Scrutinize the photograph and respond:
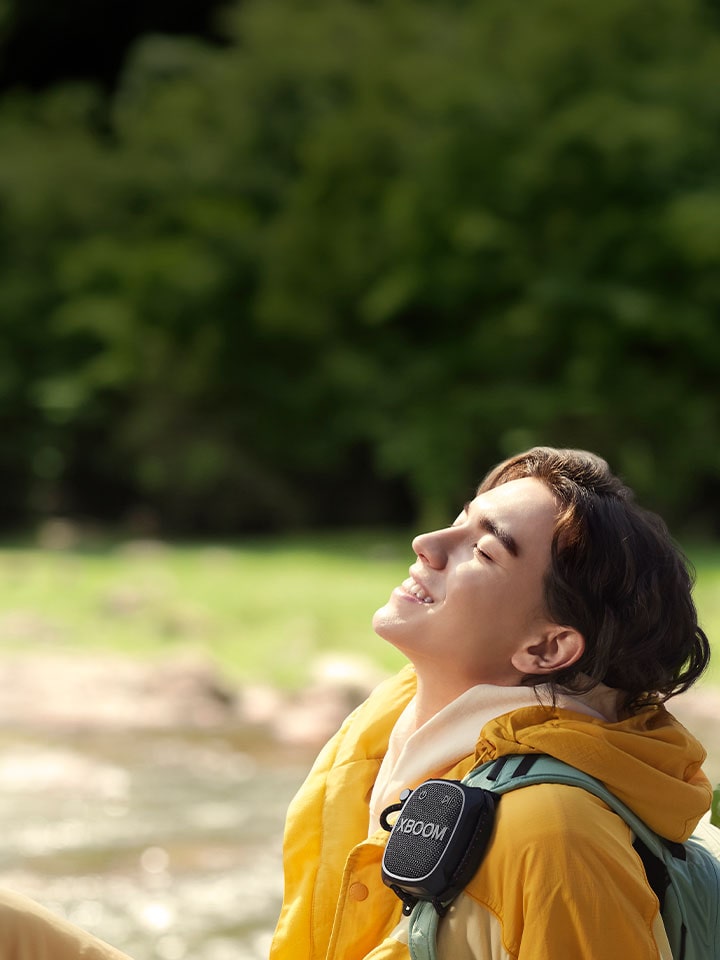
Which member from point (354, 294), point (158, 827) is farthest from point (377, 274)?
point (158, 827)

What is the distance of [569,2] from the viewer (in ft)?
37.2

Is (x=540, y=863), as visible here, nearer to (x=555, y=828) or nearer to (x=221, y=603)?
(x=555, y=828)

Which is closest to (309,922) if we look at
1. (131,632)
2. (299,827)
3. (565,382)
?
(299,827)

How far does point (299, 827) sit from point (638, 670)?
0.41m

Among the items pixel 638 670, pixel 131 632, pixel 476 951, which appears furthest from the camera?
pixel 131 632

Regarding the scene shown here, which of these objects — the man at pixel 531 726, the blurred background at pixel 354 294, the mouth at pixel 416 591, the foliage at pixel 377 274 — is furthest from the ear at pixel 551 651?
the foliage at pixel 377 274

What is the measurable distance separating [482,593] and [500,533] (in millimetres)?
63

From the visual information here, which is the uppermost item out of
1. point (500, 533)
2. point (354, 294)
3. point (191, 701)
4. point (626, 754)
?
point (500, 533)

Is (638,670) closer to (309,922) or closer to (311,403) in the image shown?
(309,922)

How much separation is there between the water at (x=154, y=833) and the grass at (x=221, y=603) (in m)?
1.18

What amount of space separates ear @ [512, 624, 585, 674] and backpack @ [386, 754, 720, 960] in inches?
5.1

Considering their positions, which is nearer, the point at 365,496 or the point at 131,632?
the point at 131,632

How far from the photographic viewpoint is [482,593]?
1370 mm

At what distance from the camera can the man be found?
3.72 ft
